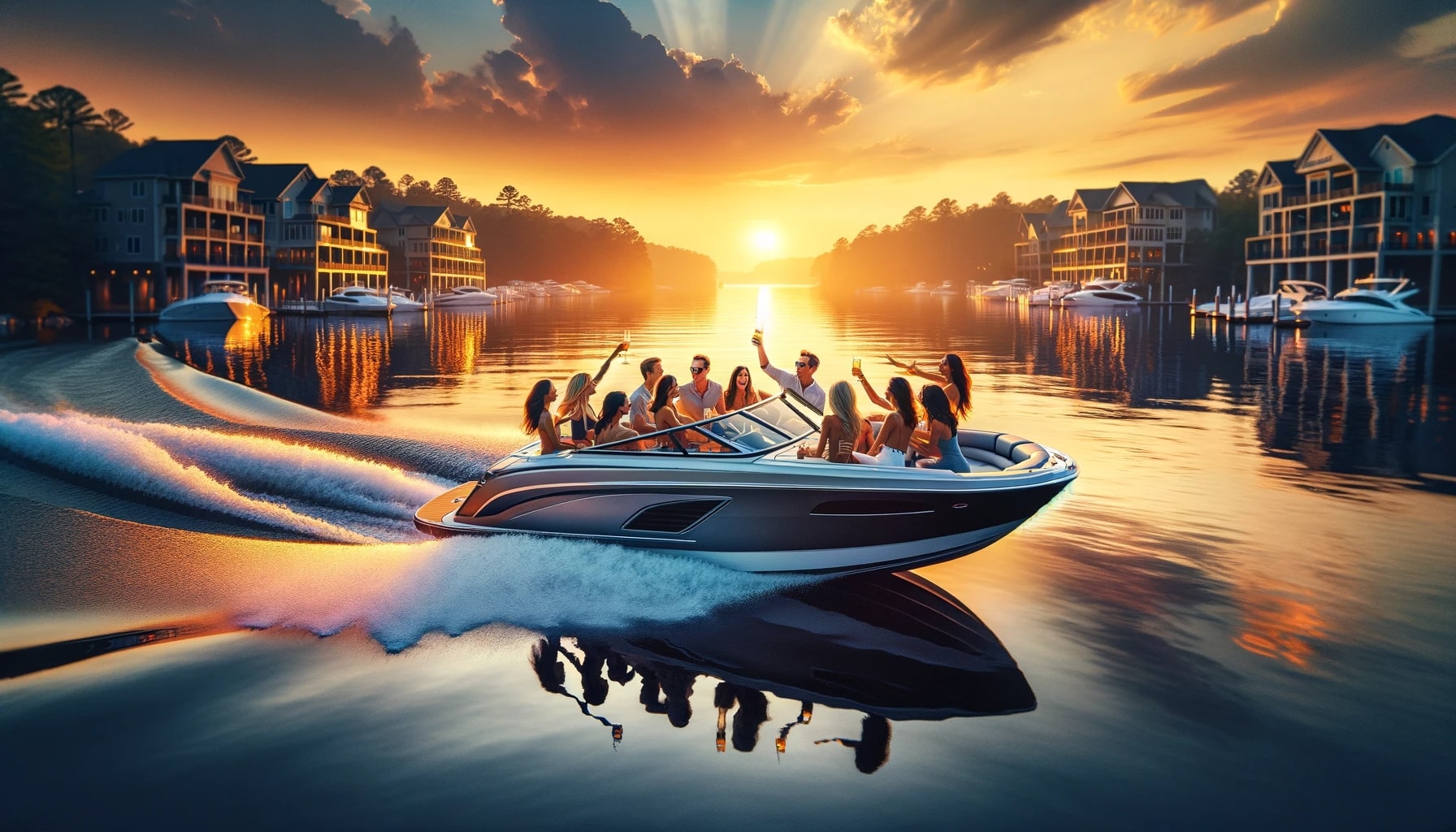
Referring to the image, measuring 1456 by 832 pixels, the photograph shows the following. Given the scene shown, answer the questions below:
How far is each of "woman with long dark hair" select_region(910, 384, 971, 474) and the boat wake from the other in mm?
5820

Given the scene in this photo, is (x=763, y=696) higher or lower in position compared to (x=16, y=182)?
lower

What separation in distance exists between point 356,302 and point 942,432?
256 feet

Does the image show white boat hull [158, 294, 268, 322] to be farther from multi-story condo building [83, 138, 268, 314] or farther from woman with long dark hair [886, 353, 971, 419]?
woman with long dark hair [886, 353, 971, 419]

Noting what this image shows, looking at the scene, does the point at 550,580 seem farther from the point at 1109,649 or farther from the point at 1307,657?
the point at 1307,657

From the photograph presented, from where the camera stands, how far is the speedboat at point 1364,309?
186 feet

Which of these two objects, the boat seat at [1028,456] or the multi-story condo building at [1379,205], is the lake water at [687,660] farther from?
the multi-story condo building at [1379,205]

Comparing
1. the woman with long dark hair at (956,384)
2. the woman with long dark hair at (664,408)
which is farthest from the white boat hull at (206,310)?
the woman with long dark hair at (956,384)

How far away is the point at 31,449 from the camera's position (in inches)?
550

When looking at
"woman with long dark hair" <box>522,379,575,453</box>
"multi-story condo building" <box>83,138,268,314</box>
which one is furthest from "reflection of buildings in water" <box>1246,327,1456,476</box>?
"multi-story condo building" <box>83,138,268,314</box>

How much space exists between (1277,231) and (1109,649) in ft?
301

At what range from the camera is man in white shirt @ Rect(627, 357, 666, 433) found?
998 cm

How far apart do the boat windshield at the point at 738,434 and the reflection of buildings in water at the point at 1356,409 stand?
1037 centimetres

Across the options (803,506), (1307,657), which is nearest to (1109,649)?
(1307,657)

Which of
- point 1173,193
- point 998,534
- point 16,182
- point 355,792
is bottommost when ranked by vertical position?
point 355,792
